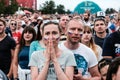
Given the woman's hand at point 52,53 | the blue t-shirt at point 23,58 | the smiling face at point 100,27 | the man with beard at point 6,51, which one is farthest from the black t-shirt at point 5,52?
the woman's hand at point 52,53

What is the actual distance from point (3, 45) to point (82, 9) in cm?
638

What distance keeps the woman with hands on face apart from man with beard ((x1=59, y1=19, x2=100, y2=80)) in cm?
21

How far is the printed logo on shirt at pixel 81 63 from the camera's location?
17.6ft

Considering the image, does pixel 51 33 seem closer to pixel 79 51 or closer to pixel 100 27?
pixel 79 51

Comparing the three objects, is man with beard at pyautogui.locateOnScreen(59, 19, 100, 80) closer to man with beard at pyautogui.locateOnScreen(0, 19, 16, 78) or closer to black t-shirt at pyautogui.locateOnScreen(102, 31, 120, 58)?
black t-shirt at pyautogui.locateOnScreen(102, 31, 120, 58)

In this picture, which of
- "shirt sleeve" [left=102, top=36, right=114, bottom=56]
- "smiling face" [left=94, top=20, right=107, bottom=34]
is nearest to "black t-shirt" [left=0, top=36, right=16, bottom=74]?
"smiling face" [left=94, top=20, right=107, bottom=34]

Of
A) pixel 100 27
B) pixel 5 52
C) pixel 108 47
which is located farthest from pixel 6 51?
pixel 108 47

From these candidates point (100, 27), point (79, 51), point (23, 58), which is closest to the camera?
point (79, 51)

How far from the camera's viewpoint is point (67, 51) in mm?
5090

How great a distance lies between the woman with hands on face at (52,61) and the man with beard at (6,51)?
134 inches

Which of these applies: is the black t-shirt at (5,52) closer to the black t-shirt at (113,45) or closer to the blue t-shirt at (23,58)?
the blue t-shirt at (23,58)

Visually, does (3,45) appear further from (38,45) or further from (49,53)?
(49,53)

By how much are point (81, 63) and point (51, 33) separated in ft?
2.06

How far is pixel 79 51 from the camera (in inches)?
212
